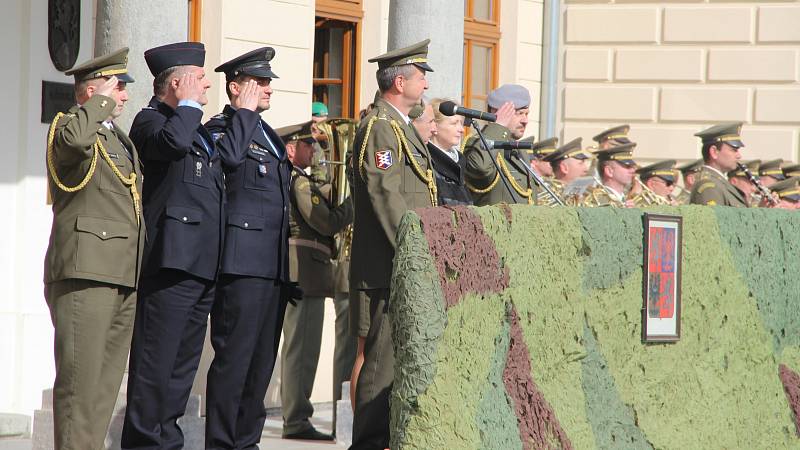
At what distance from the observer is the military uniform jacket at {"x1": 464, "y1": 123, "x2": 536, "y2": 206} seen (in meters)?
8.72

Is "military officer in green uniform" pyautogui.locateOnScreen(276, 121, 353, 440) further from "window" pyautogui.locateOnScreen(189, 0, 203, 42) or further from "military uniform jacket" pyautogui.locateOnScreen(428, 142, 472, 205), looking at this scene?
"window" pyautogui.locateOnScreen(189, 0, 203, 42)

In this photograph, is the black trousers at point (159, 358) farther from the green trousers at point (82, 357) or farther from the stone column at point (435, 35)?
the stone column at point (435, 35)

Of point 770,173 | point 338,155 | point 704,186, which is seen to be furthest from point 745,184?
point 338,155

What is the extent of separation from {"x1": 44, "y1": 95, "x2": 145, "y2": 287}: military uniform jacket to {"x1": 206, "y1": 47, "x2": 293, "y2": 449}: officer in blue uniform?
0.66 meters

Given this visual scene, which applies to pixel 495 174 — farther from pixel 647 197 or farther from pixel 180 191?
pixel 647 197

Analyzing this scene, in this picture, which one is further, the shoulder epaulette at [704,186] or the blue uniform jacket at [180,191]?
the shoulder epaulette at [704,186]

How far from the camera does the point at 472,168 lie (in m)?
8.75

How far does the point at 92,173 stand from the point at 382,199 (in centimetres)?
138

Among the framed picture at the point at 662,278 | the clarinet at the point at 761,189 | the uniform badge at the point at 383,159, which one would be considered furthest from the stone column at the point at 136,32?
the clarinet at the point at 761,189

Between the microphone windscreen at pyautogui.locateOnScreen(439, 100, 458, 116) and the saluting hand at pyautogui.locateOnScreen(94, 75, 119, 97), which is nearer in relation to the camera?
the saluting hand at pyautogui.locateOnScreen(94, 75, 119, 97)

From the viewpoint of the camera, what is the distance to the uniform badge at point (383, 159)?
7.43 metres

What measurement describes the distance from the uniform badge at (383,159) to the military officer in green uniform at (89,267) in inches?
46.9

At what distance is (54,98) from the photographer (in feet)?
30.1

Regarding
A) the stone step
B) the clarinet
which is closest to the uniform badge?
the stone step
